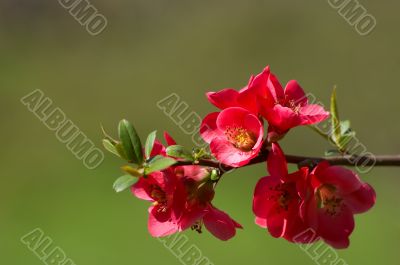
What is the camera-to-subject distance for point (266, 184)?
2.43 ft

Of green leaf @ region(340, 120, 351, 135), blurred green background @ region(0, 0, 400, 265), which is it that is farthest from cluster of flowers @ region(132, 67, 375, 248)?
blurred green background @ region(0, 0, 400, 265)

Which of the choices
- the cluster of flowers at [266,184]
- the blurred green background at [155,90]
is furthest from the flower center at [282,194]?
the blurred green background at [155,90]

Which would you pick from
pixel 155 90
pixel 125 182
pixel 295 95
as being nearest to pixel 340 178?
pixel 295 95

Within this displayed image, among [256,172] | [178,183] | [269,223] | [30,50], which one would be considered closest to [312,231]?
[269,223]

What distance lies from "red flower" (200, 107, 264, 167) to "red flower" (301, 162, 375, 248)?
86 millimetres

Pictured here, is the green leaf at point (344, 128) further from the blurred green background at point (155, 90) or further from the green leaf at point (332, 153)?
the blurred green background at point (155, 90)

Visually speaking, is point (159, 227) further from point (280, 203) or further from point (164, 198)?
point (280, 203)

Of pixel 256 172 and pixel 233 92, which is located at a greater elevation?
pixel 256 172

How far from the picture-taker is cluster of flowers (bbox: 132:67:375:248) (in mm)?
731

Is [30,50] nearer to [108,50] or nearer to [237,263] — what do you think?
[108,50]

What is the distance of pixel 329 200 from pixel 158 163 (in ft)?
0.75

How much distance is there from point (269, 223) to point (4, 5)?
19.9 ft

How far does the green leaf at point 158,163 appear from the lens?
0.70 meters

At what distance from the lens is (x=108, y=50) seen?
5.79m
